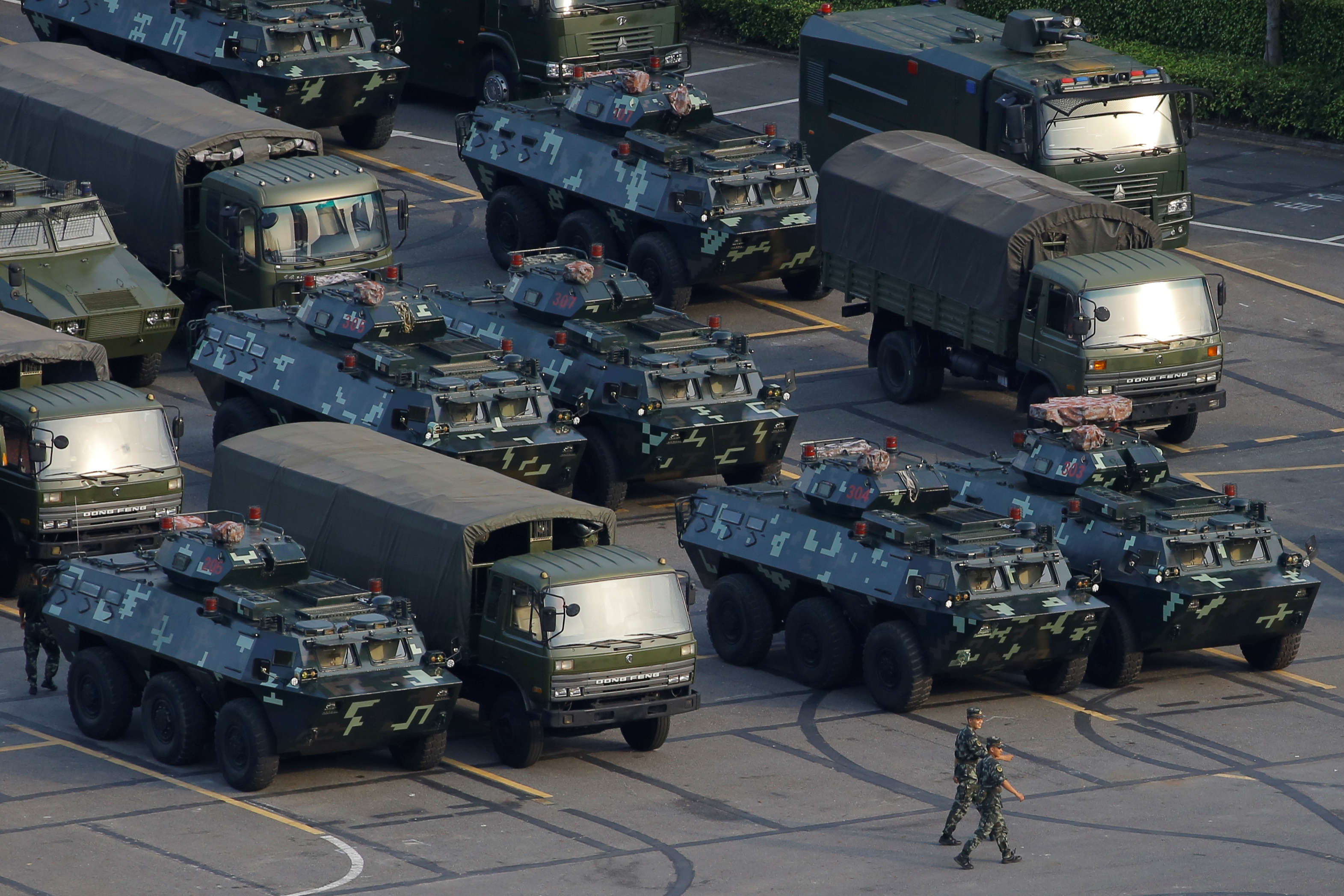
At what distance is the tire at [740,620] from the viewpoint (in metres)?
29.2

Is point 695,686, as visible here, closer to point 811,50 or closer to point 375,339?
point 375,339

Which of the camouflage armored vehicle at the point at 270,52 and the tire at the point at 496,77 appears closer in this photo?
the camouflage armored vehicle at the point at 270,52

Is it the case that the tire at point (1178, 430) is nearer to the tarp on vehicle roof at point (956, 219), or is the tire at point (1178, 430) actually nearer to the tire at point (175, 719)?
the tarp on vehicle roof at point (956, 219)

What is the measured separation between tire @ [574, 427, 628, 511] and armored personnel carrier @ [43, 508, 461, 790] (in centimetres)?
700

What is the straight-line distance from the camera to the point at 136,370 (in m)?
37.7

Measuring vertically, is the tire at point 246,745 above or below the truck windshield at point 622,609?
below

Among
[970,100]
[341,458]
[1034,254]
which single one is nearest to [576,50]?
[970,100]

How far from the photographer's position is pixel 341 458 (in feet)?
94.3

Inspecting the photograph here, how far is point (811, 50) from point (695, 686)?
1787 cm

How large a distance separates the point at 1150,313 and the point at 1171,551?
25.8 feet

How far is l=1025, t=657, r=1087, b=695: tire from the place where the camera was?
1112 inches

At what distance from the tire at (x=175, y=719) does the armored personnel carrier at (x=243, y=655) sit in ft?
0.05

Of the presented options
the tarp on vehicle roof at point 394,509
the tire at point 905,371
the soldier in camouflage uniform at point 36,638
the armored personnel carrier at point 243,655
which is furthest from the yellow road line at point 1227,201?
the soldier in camouflage uniform at point 36,638

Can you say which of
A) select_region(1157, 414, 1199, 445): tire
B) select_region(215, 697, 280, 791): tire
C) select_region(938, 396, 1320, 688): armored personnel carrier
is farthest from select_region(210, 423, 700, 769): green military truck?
select_region(1157, 414, 1199, 445): tire
